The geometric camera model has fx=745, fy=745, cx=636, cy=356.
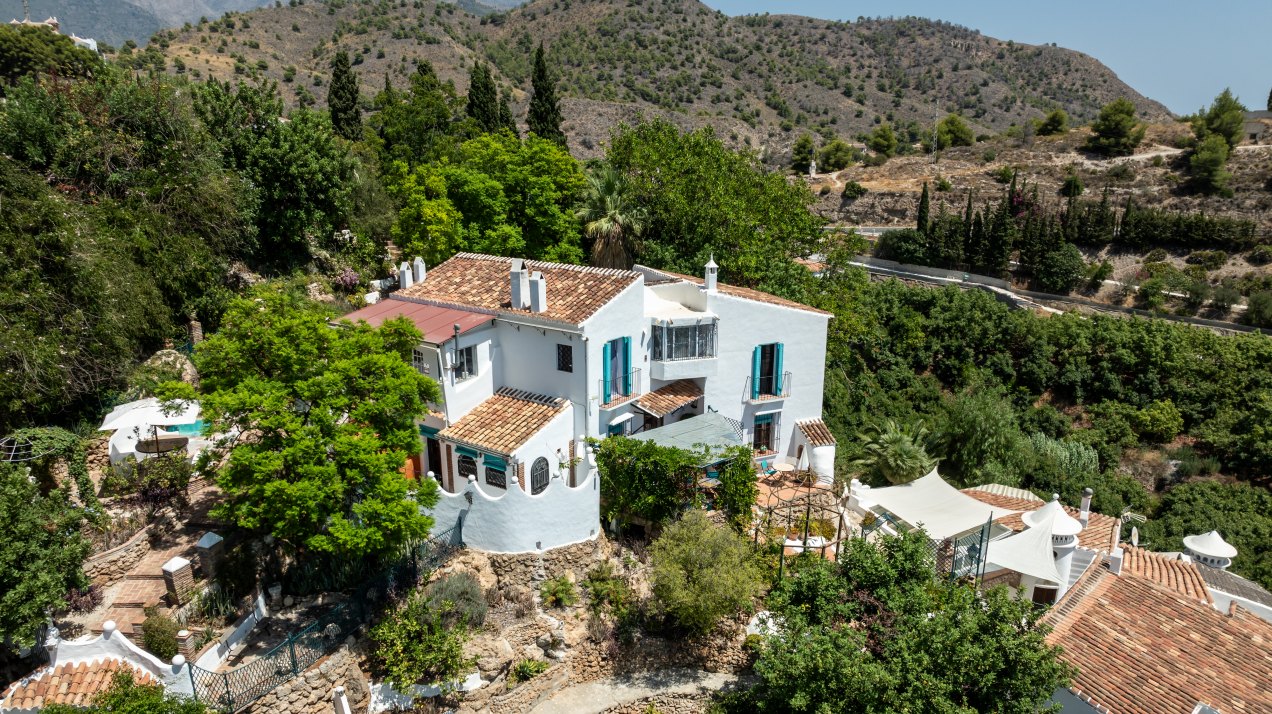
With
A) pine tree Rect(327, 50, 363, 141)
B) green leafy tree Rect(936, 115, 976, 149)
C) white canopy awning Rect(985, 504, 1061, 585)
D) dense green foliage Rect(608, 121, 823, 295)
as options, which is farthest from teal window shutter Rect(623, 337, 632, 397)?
green leafy tree Rect(936, 115, 976, 149)

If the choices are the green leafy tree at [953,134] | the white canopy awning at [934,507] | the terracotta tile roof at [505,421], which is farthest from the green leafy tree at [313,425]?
the green leafy tree at [953,134]

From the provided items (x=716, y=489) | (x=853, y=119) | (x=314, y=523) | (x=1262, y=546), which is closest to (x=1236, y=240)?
(x=1262, y=546)

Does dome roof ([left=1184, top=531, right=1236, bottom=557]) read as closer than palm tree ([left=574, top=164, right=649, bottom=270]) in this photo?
Yes

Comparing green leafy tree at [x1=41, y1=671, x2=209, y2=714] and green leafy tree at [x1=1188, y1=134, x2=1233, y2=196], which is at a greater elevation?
green leafy tree at [x1=1188, y1=134, x2=1233, y2=196]

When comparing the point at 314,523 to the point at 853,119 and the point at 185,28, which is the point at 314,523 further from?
the point at 853,119

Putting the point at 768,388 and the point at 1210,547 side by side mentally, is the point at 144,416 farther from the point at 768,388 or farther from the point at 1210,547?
the point at 1210,547

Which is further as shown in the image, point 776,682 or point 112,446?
point 112,446

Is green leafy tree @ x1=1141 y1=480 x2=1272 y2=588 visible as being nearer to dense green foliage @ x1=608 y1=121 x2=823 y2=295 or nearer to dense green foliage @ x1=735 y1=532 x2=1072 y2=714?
dense green foliage @ x1=608 y1=121 x2=823 y2=295
